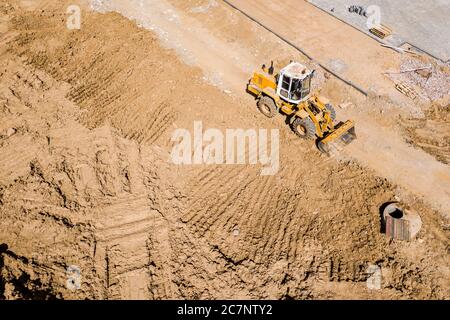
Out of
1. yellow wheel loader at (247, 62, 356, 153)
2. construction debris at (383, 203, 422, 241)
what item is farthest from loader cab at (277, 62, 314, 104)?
construction debris at (383, 203, 422, 241)

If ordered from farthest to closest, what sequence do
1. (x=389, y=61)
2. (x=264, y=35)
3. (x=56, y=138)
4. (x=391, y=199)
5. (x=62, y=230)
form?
(x=264, y=35) → (x=389, y=61) → (x=56, y=138) → (x=391, y=199) → (x=62, y=230)

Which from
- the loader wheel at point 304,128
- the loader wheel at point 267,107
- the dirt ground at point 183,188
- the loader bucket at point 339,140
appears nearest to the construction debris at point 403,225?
the dirt ground at point 183,188

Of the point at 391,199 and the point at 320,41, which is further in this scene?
the point at 320,41

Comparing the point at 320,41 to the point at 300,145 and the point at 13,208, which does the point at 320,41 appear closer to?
the point at 300,145

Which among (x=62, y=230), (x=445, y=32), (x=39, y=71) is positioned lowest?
(x=62, y=230)

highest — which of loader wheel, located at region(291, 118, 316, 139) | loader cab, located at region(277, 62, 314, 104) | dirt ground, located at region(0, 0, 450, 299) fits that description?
loader cab, located at region(277, 62, 314, 104)

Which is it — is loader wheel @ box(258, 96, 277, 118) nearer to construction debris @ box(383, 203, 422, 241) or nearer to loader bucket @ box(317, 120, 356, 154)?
loader bucket @ box(317, 120, 356, 154)

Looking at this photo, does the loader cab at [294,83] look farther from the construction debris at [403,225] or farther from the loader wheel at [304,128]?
the construction debris at [403,225]

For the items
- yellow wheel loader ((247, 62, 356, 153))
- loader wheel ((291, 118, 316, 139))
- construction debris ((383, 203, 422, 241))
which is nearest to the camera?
construction debris ((383, 203, 422, 241))

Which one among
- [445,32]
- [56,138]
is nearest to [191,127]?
[56,138]
